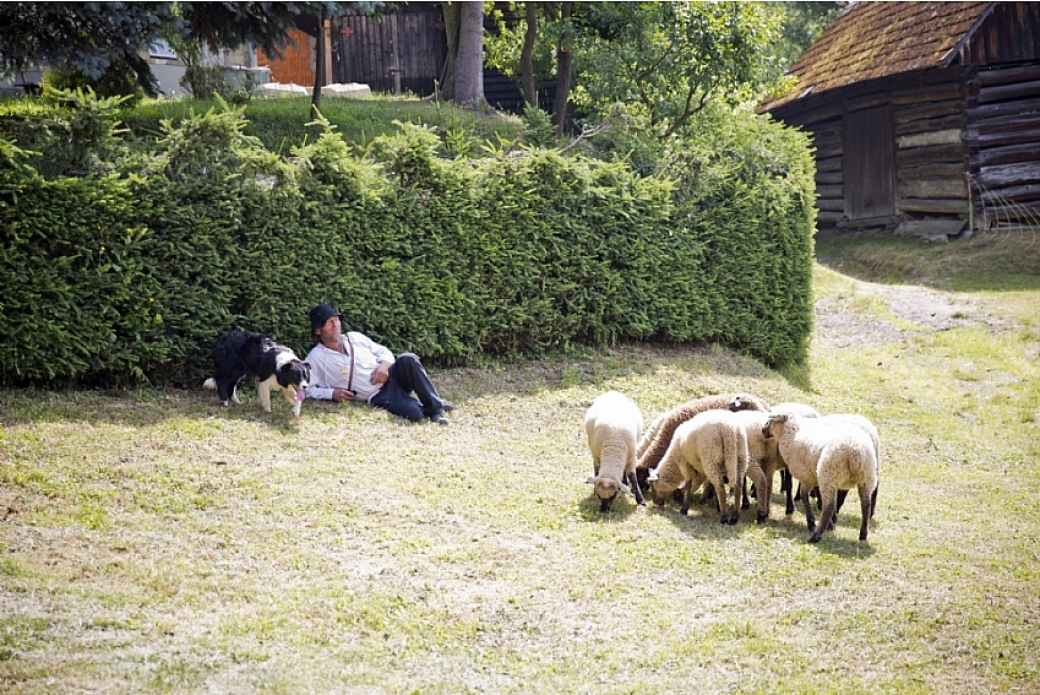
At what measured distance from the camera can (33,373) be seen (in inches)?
391

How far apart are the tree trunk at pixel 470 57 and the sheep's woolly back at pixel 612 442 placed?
13.2 metres

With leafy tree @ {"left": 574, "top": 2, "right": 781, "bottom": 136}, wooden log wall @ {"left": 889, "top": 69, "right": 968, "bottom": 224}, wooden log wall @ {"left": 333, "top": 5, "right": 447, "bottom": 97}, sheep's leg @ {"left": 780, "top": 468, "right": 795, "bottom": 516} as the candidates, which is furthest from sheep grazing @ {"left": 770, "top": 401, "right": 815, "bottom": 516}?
wooden log wall @ {"left": 333, "top": 5, "right": 447, "bottom": 97}

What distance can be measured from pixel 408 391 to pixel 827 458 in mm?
4648

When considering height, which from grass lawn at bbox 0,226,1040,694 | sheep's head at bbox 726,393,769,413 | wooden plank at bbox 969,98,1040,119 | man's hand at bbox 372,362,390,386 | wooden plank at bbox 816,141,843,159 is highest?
wooden plank at bbox 969,98,1040,119

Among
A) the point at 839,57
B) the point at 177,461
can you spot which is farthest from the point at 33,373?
the point at 839,57

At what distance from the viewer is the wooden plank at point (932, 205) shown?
22.4m

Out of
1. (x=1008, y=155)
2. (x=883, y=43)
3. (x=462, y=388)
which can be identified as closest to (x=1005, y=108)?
(x=1008, y=155)

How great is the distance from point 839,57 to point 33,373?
71.4 feet

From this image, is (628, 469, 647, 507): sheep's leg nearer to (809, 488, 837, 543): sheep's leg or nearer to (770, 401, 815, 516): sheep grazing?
(770, 401, 815, 516): sheep grazing

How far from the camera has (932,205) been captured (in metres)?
23.2

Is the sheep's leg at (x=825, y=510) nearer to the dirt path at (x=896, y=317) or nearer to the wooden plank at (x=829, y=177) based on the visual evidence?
the dirt path at (x=896, y=317)

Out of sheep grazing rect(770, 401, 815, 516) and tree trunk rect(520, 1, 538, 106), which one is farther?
tree trunk rect(520, 1, 538, 106)

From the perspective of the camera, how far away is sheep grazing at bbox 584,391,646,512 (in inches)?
341

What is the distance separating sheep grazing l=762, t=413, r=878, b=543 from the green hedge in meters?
4.86
